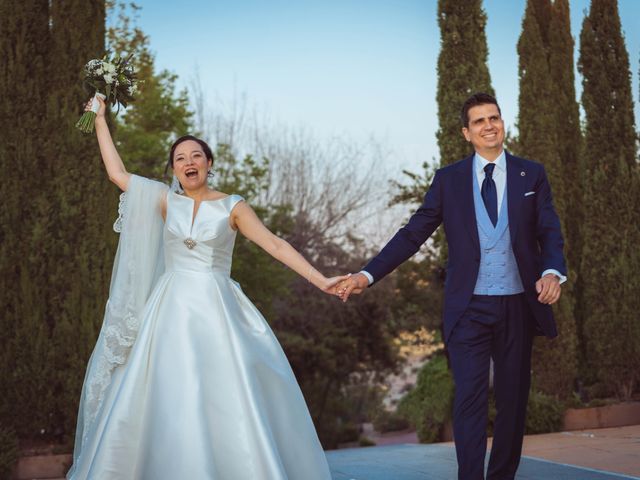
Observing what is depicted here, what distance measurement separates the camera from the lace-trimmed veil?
433 centimetres

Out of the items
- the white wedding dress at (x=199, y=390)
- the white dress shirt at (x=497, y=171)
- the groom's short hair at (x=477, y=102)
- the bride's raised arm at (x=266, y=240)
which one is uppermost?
the groom's short hair at (x=477, y=102)

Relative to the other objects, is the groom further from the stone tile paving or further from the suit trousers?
the stone tile paving

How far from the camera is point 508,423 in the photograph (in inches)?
162

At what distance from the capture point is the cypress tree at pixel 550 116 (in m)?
9.68

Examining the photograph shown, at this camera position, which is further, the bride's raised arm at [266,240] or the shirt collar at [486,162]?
the bride's raised arm at [266,240]

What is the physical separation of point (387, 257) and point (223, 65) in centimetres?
1584

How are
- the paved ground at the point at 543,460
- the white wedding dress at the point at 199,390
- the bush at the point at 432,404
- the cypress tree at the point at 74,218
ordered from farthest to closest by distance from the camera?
1. the bush at the point at 432,404
2. the cypress tree at the point at 74,218
3. the paved ground at the point at 543,460
4. the white wedding dress at the point at 199,390

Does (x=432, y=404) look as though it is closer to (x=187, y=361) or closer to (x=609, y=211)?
(x=609, y=211)

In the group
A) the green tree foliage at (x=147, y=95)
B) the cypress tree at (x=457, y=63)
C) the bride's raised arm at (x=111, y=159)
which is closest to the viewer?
the bride's raised arm at (x=111, y=159)

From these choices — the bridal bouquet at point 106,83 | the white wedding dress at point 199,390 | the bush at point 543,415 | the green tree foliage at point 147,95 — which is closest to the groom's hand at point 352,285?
the white wedding dress at point 199,390

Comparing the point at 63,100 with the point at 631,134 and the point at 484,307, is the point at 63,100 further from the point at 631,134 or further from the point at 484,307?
the point at 631,134

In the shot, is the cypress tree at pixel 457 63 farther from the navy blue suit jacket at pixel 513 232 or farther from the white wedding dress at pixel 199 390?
the white wedding dress at pixel 199 390

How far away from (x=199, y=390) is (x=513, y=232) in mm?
1790

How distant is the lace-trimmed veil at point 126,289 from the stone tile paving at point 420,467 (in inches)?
91.3
